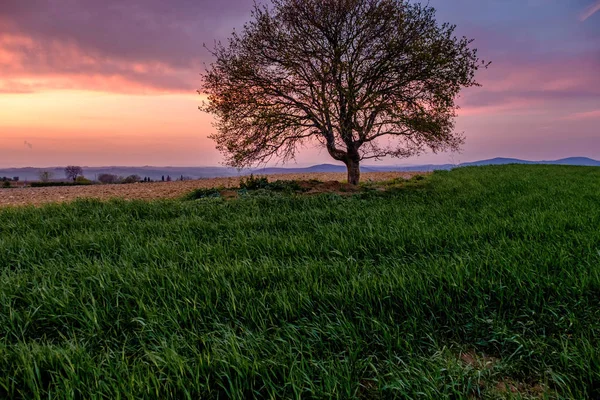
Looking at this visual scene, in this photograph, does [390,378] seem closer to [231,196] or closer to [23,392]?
[23,392]

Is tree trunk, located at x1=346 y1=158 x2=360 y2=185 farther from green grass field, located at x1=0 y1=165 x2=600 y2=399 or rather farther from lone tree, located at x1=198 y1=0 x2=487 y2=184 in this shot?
green grass field, located at x1=0 y1=165 x2=600 y2=399

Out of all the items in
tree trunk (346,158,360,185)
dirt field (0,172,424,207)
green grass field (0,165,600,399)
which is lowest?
green grass field (0,165,600,399)

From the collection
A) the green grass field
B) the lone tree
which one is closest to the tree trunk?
the lone tree

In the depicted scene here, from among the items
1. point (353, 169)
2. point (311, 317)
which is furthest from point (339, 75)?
point (311, 317)

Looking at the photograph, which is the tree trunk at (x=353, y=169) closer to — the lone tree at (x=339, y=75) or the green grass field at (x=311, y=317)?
the lone tree at (x=339, y=75)

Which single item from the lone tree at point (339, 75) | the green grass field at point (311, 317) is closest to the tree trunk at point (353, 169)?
the lone tree at point (339, 75)

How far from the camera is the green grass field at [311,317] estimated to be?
1.99 m

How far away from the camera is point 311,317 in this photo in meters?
2.80

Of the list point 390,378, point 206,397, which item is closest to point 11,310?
point 206,397

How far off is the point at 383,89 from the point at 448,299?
462 inches

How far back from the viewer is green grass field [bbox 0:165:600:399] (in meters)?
1.99

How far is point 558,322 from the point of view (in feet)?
8.69

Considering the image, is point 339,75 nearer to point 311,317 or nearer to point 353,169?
point 353,169

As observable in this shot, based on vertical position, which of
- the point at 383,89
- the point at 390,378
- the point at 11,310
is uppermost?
the point at 383,89
